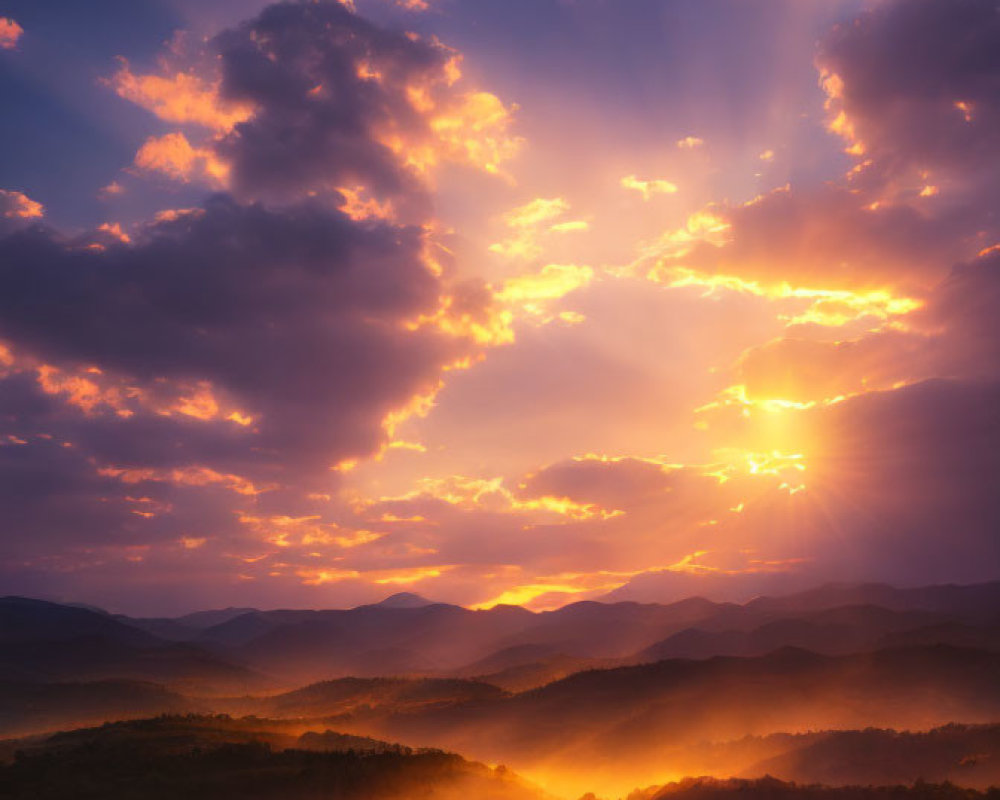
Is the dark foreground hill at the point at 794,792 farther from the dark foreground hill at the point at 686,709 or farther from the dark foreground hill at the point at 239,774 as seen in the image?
the dark foreground hill at the point at 686,709

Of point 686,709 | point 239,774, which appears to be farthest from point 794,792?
point 686,709

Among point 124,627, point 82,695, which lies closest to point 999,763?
point 82,695

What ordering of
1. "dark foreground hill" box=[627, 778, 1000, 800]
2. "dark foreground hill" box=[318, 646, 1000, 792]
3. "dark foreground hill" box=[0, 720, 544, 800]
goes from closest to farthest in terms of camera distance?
1. "dark foreground hill" box=[627, 778, 1000, 800]
2. "dark foreground hill" box=[0, 720, 544, 800]
3. "dark foreground hill" box=[318, 646, 1000, 792]

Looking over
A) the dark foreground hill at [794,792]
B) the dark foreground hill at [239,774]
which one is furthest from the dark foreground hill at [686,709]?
the dark foreground hill at [794,792]

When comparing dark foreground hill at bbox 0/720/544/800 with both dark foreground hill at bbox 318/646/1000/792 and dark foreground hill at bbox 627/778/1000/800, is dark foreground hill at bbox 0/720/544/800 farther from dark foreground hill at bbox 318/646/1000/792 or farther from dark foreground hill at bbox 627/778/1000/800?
dark foreground hill at bbox 318/646/1000/792

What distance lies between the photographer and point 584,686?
231 feet

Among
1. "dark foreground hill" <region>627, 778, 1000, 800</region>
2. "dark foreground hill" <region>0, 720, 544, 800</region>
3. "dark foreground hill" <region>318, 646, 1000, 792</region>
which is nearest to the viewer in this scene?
"dark foreground hill" <region>627, 778, 1000, 800</region>

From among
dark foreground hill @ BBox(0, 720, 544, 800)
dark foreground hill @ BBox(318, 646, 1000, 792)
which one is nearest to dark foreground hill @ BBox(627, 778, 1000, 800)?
dark foreground hill @ BBox(0, 720, 544, 800)

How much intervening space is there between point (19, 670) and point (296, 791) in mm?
114258

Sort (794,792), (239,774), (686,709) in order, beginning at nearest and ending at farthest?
(794,792) → (239,774) → (686,709)

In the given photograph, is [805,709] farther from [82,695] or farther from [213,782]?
[82,695]

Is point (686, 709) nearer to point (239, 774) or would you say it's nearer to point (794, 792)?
point (794, 792)

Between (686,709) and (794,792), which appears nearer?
(794,792)

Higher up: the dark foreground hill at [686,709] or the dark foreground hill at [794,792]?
the dark foreground hill at [794,792]
